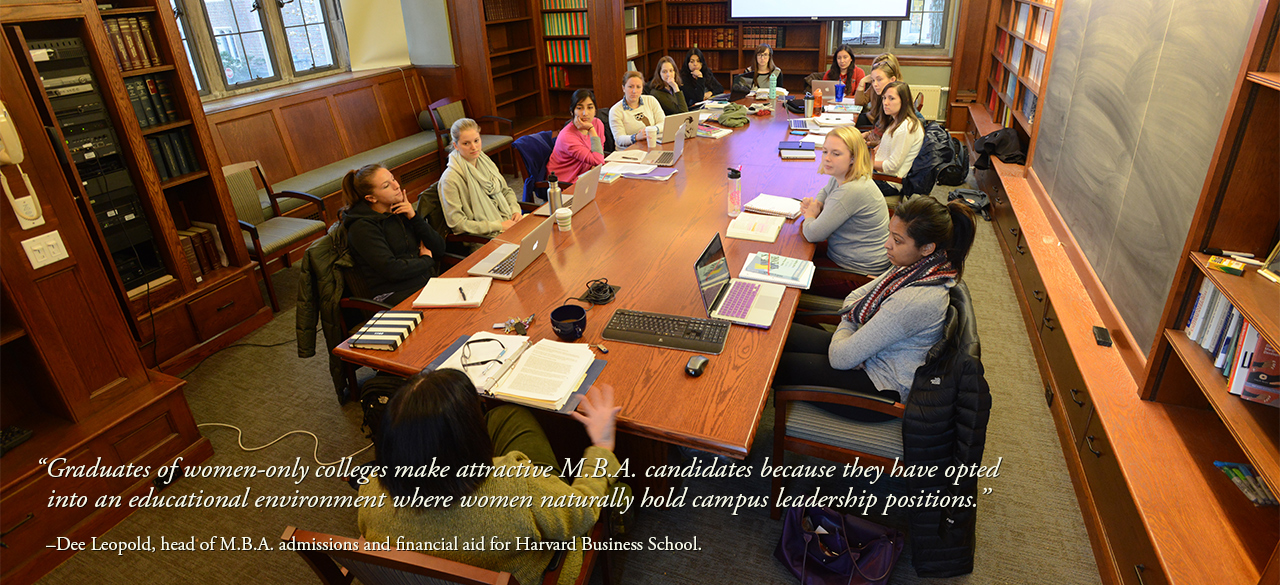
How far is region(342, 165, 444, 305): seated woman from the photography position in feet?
9.35

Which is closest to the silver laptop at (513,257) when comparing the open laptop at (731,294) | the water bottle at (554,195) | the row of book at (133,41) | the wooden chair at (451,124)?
the water bottle at (554,195)

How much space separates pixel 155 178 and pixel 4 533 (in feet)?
5.68

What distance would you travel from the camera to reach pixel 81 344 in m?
2.41

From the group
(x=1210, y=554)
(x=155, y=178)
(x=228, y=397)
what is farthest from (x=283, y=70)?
(x=1210, y=554)

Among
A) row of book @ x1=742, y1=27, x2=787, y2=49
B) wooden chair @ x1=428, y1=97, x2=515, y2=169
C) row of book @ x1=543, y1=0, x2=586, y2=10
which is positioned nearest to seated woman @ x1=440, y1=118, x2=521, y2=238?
wooden chair @ x1=428, y1=97, x2=515, y2=169

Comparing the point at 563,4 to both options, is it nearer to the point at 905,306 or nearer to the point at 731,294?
the point at 731,294

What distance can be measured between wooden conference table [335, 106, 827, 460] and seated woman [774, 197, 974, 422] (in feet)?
0.89

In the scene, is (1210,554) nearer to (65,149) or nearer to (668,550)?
(668,550)

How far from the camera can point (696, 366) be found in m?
1.97

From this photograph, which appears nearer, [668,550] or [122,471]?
[668,550]

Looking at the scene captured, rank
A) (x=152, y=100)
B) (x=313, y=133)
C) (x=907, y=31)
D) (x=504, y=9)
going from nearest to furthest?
(x=152, y=100) < (x=313, y=133) < (x=504, y=9) < (x=907, y=31)

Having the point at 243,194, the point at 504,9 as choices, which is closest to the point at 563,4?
the point at 504,9

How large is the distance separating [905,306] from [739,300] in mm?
583

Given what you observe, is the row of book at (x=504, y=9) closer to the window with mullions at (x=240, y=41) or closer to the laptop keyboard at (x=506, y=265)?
the window with mullions at (x=240, y=41)
